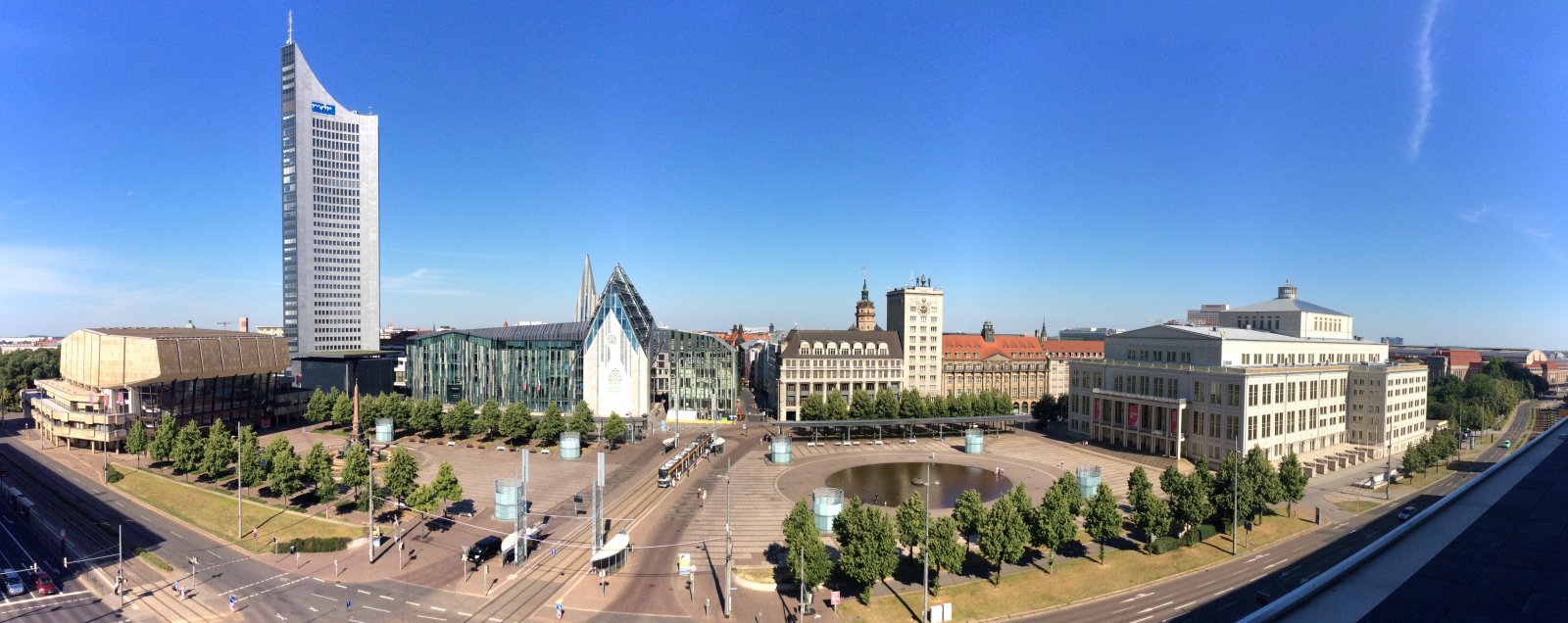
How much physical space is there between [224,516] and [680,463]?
143 ft

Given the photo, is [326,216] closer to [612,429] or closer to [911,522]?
[612,429]

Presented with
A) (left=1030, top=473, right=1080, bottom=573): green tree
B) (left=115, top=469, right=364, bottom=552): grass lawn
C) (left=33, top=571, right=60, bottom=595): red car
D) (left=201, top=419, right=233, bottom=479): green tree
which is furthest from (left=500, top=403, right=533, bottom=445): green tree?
(left=1030, top=473, right=1080, bottom=573): green tree

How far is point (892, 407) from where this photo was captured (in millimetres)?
116250

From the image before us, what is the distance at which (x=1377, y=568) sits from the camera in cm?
2452

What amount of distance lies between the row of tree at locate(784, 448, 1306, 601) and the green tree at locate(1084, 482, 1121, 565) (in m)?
0.07

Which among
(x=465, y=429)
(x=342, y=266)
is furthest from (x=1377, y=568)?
(x=342, y=266)

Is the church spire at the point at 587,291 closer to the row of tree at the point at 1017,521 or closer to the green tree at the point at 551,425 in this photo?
the green tree at the point at 551,425

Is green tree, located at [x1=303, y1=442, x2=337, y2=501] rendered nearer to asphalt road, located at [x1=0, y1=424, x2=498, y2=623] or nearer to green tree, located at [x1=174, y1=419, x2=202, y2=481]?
asphalt road, located at [x1=0, y1=424, x2=498, y2=623]

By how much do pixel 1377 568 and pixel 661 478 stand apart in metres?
64.4

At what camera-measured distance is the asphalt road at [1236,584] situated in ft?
148

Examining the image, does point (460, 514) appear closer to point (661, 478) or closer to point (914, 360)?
point (661, 478)

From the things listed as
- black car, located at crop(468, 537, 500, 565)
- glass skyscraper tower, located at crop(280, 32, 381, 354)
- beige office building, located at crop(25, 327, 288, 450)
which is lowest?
black car, located at crop(468, 537, 500, 565)

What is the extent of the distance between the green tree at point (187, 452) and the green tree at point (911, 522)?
253ft

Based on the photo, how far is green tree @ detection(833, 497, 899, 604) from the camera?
45.5m
